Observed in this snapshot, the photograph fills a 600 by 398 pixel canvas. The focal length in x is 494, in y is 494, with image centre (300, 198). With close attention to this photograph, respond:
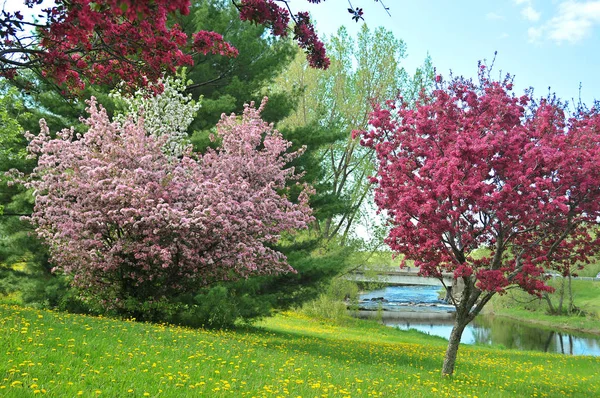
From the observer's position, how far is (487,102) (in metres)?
10.8

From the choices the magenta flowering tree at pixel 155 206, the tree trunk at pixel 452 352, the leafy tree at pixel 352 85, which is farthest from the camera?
the leafy tree at pixel 352 85

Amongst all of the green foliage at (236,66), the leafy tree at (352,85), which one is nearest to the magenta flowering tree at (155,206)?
the green foliage at (236,66)

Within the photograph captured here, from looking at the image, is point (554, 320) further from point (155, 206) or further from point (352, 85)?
point (155, 206)

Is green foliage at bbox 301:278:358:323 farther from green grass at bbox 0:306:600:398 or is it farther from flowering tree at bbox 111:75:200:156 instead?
flowering tree at bbox 111:75:200:156

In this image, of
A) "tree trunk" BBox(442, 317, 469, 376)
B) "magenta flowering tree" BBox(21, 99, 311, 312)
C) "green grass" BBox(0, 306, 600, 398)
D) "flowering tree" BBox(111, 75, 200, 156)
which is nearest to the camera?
"green grass" BBox(0, 306, 600, 398)

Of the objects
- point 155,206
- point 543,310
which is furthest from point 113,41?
point 543,310

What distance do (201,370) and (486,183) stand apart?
6.20 m

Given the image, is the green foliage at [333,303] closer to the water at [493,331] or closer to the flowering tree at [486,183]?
the water at [493,331]

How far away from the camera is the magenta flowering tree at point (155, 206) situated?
11.4m

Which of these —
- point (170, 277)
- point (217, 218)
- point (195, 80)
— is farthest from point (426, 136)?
point (195, 80)

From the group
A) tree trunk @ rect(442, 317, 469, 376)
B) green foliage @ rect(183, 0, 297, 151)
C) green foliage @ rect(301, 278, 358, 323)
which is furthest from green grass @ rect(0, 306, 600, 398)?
green foliage @ rect(301, 278, 358, 323)

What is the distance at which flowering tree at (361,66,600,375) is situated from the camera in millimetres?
9406

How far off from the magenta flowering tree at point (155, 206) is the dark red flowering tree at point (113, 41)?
14.8ft

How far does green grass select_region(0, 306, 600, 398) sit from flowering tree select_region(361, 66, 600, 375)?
193 centimetres
